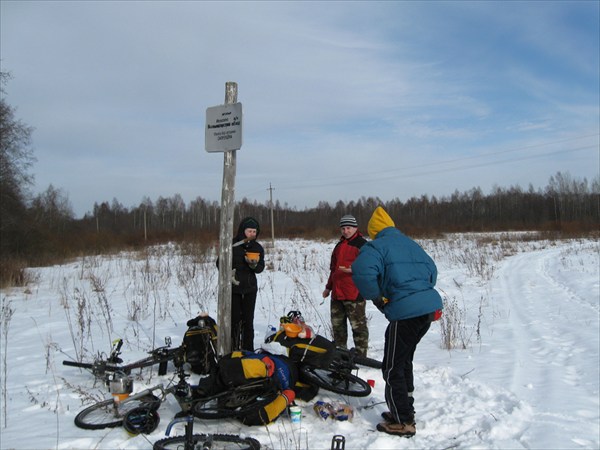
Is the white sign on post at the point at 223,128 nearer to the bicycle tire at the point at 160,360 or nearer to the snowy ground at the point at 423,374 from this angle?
the bicycle tire at the point at 160,360

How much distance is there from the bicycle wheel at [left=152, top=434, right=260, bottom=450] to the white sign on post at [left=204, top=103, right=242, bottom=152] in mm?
2959

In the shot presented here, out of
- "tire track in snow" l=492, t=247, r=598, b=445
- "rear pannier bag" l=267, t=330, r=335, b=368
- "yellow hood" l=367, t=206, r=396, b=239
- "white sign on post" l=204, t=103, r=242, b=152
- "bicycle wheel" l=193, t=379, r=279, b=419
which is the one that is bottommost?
"tire track in snow" l=492, t=247, r=598, b=445

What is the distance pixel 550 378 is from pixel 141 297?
8.36 m

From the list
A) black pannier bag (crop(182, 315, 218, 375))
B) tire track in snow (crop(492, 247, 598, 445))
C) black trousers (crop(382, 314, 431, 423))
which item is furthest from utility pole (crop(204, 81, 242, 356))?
tire track in snow (crop(492, 247, 598, 445))

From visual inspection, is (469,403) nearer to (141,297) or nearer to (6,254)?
(141,297)

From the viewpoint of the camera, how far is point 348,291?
5.29 meters

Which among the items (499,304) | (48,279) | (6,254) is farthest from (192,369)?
(6,254)

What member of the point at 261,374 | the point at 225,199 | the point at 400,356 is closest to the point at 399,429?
the point at 400,356

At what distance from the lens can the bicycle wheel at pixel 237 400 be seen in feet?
12.0

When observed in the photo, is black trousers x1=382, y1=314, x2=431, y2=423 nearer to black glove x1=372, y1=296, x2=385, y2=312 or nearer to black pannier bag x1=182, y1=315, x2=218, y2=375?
black glove x1=372, y1=296, x2=385, y2=312

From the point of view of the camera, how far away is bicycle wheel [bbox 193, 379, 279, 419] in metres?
3.67

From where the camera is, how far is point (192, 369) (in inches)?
202

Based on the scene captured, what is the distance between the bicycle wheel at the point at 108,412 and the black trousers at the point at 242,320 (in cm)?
169

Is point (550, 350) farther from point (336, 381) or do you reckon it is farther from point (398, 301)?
point (398, 301)
